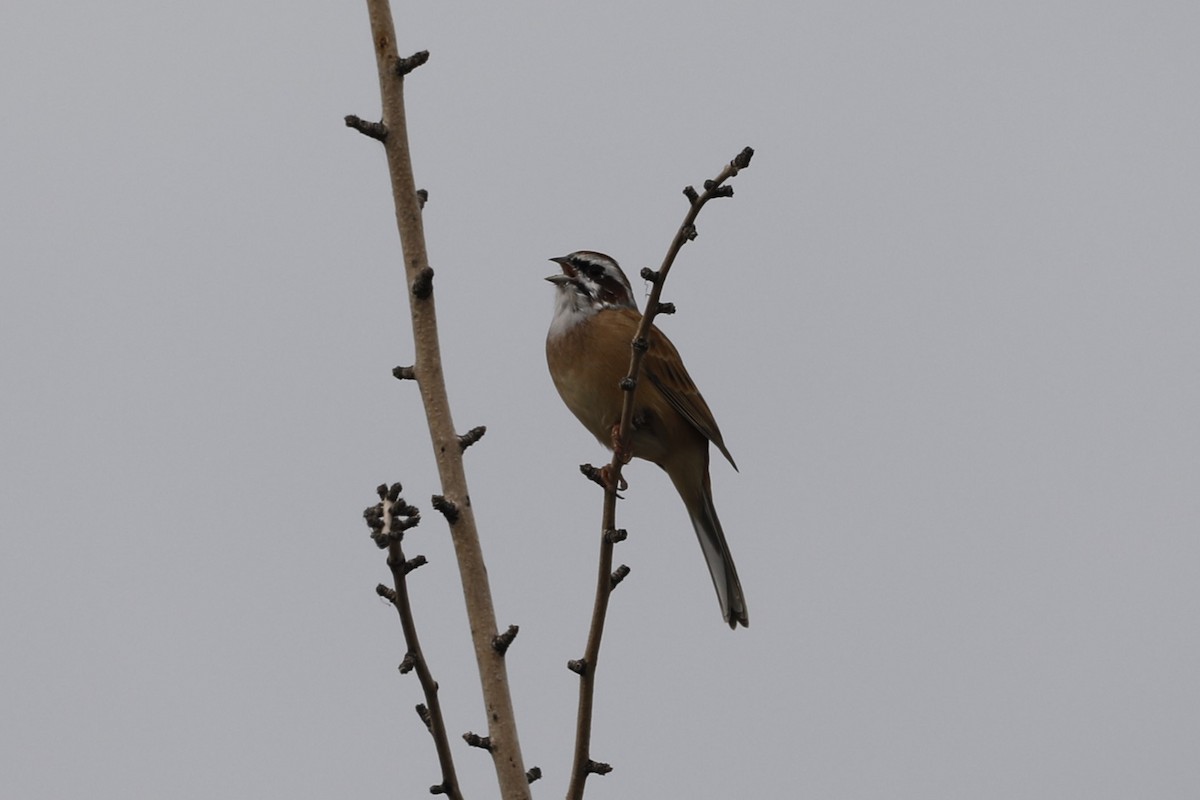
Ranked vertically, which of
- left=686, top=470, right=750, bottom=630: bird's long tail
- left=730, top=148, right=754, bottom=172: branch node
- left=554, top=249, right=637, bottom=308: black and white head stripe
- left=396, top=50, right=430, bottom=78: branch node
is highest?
left=554, top=249, right=637, bottom=308: black and white head stripe

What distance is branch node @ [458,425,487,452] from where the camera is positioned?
176 inches

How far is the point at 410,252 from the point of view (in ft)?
14.1

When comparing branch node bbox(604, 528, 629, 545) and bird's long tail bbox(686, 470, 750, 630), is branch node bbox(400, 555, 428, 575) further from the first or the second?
bird's long tail bbox(686, 470, 750, 630)

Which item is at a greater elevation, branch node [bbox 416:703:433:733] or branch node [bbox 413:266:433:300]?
branch node [bbox 413:266:433:300]

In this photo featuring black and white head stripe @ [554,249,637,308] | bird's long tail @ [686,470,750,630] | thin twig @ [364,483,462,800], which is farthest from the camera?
black and white head stripe @ [554,249,637,308]

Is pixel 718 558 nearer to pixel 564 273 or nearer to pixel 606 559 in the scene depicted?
pixel 564 273

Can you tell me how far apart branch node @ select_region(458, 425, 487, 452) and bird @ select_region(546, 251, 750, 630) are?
346 cm

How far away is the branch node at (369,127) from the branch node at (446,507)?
3.64 feet

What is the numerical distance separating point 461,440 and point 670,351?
452 cm

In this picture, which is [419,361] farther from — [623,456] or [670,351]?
[670,351]

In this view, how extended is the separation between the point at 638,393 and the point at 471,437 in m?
3.84

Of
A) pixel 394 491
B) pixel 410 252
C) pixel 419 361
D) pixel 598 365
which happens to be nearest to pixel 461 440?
pixel 419 361

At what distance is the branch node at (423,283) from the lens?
4238mm

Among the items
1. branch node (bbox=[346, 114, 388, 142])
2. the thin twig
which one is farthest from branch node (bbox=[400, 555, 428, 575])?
branch node (bbox=[346, 114, 388, 142])
